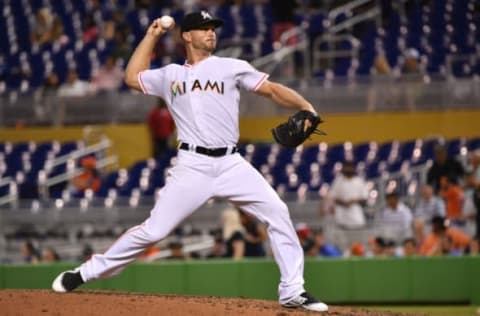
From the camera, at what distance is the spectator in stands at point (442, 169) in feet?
43.2

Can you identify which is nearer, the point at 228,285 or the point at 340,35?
the point at 228,285

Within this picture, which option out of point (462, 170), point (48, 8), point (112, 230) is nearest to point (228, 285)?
point (112, 230)

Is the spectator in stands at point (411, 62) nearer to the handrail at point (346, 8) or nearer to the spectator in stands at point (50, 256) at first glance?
the handrail at point (346, 8)

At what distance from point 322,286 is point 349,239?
3.57ft

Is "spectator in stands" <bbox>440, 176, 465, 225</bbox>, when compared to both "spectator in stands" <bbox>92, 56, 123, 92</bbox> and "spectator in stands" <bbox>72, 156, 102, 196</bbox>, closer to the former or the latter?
"spectator in stands" <bbox>72, 156, 102, 196</bbox>

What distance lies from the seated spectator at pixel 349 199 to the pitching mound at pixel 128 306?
4.93 meters

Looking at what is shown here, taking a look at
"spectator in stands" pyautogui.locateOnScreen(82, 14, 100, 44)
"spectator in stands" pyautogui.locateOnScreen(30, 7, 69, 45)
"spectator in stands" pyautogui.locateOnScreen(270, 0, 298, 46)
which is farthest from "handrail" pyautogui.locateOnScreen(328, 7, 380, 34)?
"spectator in stands" pyautogui.locateOnScreen(30, 7, 69, 45)

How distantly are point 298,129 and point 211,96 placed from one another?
540 mm

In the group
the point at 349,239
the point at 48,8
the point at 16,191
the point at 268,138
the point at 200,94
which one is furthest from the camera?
the point at 48,8

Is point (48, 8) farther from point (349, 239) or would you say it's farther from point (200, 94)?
point (200, 94)

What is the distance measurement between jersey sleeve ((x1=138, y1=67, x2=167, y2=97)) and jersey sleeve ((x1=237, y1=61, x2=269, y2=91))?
47 cm

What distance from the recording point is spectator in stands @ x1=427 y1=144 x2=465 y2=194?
1316cm

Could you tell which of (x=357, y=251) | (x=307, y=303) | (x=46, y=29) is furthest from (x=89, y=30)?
(x=307, y=303)

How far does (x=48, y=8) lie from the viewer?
1855 cm
